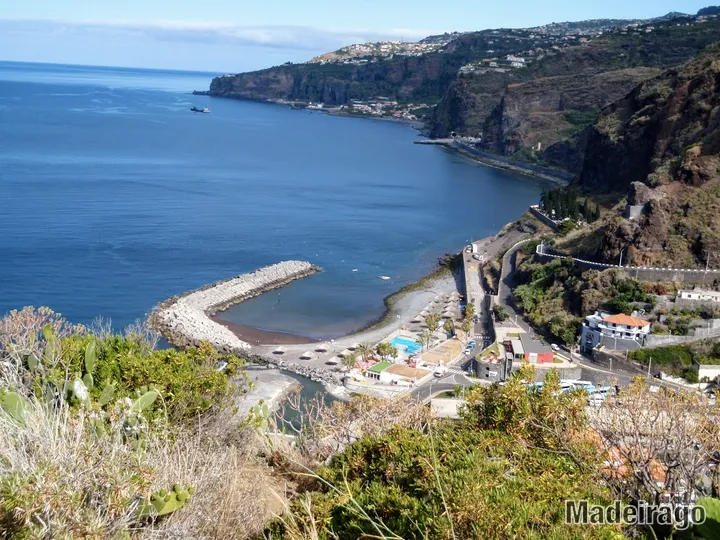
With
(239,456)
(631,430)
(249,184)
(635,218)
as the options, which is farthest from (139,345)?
(249,184)

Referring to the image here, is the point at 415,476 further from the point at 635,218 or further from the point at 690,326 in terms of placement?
the point at 635,218

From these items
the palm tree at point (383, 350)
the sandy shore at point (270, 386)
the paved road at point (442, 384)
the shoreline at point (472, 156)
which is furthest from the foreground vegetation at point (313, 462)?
the shoreline at point (472, 156)

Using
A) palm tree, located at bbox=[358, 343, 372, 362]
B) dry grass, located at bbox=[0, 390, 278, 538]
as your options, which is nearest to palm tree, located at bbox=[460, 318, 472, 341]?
palm tree, located at bbox=[358, 343, 372, 362]

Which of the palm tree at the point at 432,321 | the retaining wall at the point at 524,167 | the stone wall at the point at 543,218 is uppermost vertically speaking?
the retaining wall at the point at 524,167

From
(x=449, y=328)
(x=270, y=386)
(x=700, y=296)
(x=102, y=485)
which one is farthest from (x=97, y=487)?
(x=700, y=296)

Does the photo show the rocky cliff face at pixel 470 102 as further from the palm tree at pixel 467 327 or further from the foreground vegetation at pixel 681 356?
the foreground vegetation at pixel 681 356

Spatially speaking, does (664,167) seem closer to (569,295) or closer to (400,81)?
(569,295)

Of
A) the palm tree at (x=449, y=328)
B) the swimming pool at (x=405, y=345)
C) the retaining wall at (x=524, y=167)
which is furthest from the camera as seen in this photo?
the retaining wall at (x=524, y=167)
